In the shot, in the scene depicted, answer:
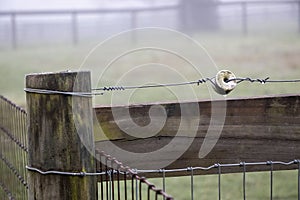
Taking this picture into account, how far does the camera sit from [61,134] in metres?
1.94

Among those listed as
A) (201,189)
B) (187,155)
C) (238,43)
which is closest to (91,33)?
(238,43)

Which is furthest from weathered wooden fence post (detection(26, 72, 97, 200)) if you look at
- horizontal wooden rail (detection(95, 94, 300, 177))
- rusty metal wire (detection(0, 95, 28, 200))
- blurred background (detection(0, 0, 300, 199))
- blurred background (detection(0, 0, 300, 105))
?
blurred background (detection(0, 0, 300, 105))

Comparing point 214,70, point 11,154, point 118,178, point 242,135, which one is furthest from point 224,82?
point 11,154

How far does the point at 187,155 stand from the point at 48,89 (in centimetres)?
66

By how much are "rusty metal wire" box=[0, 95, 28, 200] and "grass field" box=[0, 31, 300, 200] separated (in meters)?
0.59

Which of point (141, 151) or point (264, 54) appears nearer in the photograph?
point (141, 151)

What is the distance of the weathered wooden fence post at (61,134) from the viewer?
194cm

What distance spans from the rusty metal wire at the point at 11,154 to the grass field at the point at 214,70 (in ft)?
1.93

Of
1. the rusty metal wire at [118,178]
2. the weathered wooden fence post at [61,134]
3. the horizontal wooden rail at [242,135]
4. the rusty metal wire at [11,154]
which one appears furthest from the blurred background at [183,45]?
the weathered wooden fence post at [61,134]

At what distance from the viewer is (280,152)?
2.43 m

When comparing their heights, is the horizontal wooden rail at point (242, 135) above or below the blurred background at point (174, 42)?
below

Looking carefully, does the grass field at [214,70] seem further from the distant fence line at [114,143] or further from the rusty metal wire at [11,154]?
the distant fence line at [114,143]

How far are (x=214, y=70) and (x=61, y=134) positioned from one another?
158 cm

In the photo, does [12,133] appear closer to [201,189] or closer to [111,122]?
[111,122]
